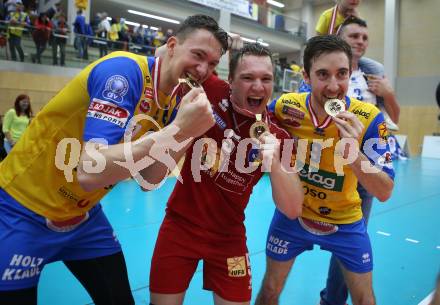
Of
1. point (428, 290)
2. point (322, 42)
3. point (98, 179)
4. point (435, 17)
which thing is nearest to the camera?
point (98, 179)

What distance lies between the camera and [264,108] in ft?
A: 7.95

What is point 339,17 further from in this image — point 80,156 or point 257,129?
point 80,156

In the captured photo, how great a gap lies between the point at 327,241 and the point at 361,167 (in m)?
0.65

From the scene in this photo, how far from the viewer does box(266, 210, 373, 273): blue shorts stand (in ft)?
8.19

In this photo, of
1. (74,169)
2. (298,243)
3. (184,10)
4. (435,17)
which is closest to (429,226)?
(298,243)

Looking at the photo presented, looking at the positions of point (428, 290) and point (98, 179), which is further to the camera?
point (428, 290)

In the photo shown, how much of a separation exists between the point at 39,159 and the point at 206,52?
1134 mm

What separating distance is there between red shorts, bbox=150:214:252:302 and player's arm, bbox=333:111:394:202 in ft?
2.92

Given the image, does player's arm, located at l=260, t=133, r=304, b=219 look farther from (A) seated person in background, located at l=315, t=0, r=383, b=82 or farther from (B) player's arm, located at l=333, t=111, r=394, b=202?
(A) seated person in background, located at l=315, t=0, r=383, b=82

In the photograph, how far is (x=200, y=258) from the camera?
2.34 m

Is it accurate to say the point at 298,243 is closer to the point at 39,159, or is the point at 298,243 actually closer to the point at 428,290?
the point at 39,159

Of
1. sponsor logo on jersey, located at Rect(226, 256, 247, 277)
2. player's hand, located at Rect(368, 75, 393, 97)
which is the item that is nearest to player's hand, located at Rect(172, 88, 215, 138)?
sponsor logo on jersey, located at Rect(226, 256, 247, 277)

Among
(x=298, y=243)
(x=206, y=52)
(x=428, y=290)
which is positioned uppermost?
(x=206, y=52)

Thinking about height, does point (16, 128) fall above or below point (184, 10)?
below
